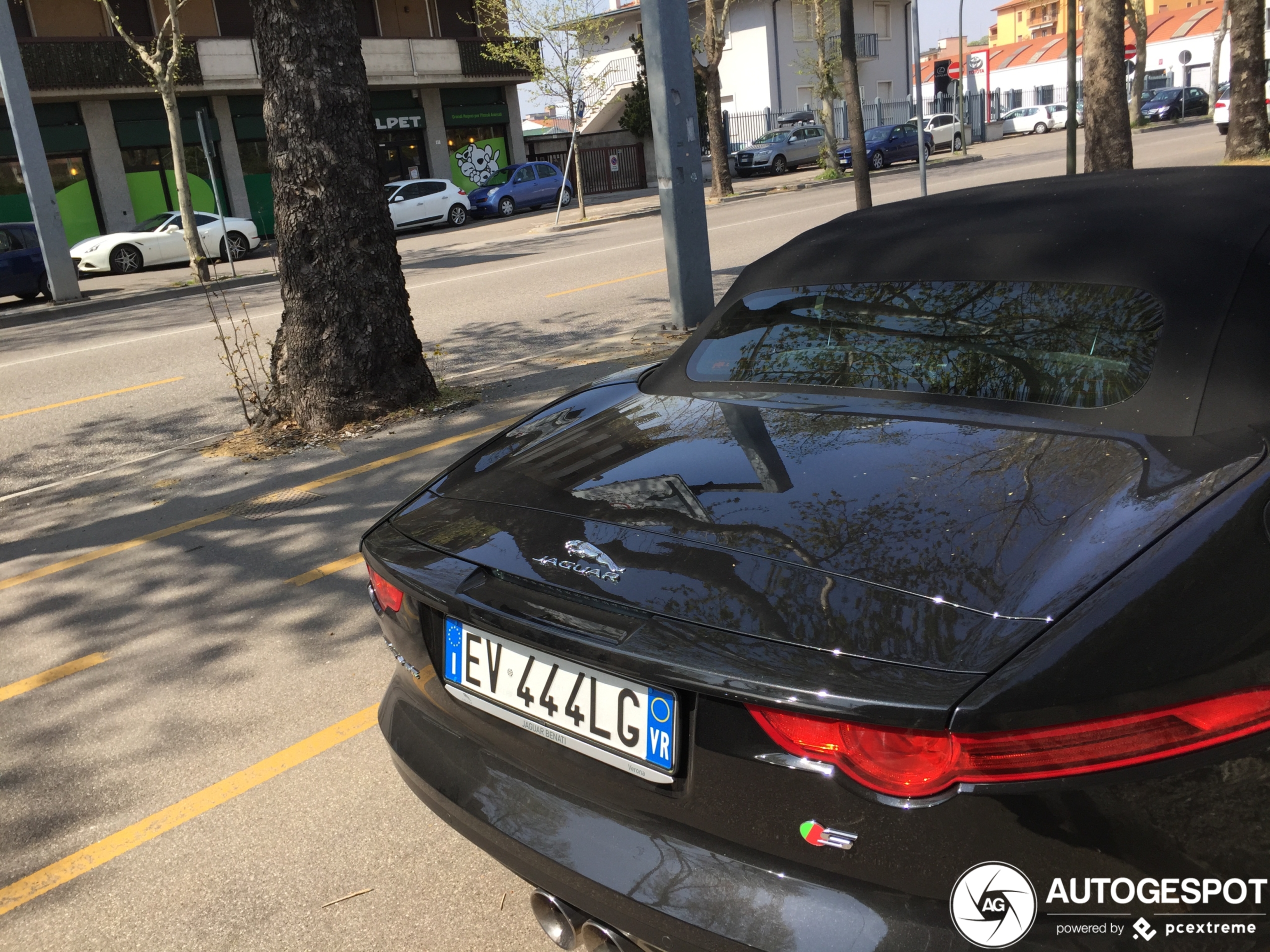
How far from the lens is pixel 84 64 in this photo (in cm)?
2884

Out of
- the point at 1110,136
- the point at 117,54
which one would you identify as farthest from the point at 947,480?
the point at 117,54

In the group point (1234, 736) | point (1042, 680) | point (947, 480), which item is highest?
point (947, 480)

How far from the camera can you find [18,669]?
4148 mm

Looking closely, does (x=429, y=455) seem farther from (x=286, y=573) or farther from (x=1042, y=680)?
(x=1042, y=680)

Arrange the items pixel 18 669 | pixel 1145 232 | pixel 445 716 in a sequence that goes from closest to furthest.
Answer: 1. pixel 445 716
2. pixel 1145 232
3. pixel 18 669

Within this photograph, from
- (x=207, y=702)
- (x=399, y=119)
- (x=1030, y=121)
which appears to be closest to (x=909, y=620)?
(x=207, y=702)

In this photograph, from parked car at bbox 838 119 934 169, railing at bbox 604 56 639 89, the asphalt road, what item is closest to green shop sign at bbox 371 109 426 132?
parked car at bbox 838 119 934 169

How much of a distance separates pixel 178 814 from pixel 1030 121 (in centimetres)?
5700

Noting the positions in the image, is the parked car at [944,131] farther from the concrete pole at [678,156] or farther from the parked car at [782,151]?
the concrete pole at [678,156]

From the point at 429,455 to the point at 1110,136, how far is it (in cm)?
1083

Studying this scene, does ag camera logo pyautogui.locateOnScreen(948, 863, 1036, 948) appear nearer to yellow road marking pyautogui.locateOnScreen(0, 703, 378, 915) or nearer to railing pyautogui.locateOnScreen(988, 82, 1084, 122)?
yellow road marking pyautogui.locateOnScreen(0, 703, 378, 915)

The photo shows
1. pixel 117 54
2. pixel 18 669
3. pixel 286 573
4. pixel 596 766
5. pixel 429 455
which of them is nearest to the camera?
pixel 596 766

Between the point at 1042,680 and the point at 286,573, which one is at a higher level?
the point at 1042,680

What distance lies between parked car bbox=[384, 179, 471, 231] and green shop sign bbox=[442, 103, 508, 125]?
8.93 meters
